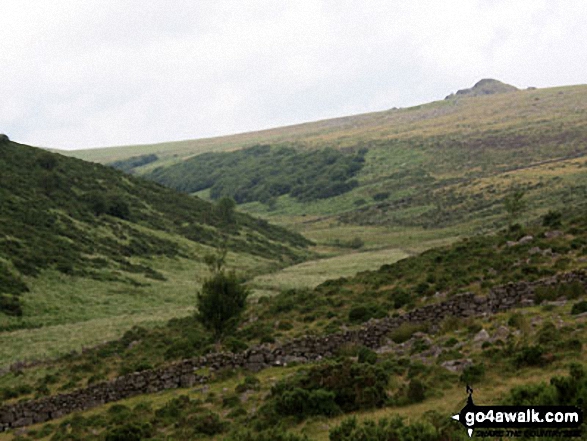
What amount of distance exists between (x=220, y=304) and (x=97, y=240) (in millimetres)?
50504

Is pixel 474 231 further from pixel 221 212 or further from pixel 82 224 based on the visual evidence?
pixel 82 224

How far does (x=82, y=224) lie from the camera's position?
82500mm

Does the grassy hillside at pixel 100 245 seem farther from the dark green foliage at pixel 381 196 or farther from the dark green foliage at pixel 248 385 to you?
the dark green foliage at pixel 381 196

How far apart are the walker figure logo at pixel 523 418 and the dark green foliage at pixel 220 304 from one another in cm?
2265

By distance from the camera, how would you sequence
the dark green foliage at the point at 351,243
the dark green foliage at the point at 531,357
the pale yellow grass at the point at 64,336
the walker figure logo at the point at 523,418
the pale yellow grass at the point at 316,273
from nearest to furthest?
the walker figure logo at the point at 523,418 → the dark green foliage at the point at 531,357 → the pale yellow grass at the point at 64,336 → the pale yellow grass at the point at 316,273 → the dark green foliage at the point at 351,243


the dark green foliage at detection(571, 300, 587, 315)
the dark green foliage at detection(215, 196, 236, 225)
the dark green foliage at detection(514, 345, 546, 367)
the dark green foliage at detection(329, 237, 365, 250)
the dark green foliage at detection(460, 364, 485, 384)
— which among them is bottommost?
the dark green foliage at detection(329, 237, 365, 250)

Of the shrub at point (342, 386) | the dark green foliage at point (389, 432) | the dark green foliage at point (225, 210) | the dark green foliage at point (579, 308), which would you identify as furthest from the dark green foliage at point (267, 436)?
the dark green foliage at point (225, 210)

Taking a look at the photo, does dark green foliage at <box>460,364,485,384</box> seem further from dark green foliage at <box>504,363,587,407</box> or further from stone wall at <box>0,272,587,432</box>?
stone wall at <box>0,272,587,432</box>

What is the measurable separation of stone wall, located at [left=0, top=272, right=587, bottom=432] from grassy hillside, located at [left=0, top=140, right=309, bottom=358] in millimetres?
14090

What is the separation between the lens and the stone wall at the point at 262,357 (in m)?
25.2

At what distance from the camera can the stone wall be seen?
25.2 m

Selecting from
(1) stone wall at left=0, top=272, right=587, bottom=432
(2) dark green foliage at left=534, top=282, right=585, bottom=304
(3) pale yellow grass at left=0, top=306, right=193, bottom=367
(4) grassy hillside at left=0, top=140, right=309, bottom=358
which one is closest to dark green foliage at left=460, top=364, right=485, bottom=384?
(1) stone wall at left=0, top=272, right=587, bottom=432

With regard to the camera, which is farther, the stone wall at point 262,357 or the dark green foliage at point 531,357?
the stone wall at point 262,357

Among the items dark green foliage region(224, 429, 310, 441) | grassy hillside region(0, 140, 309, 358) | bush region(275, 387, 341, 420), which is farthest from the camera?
grassy hillside region(0, 140, 309, 358)
